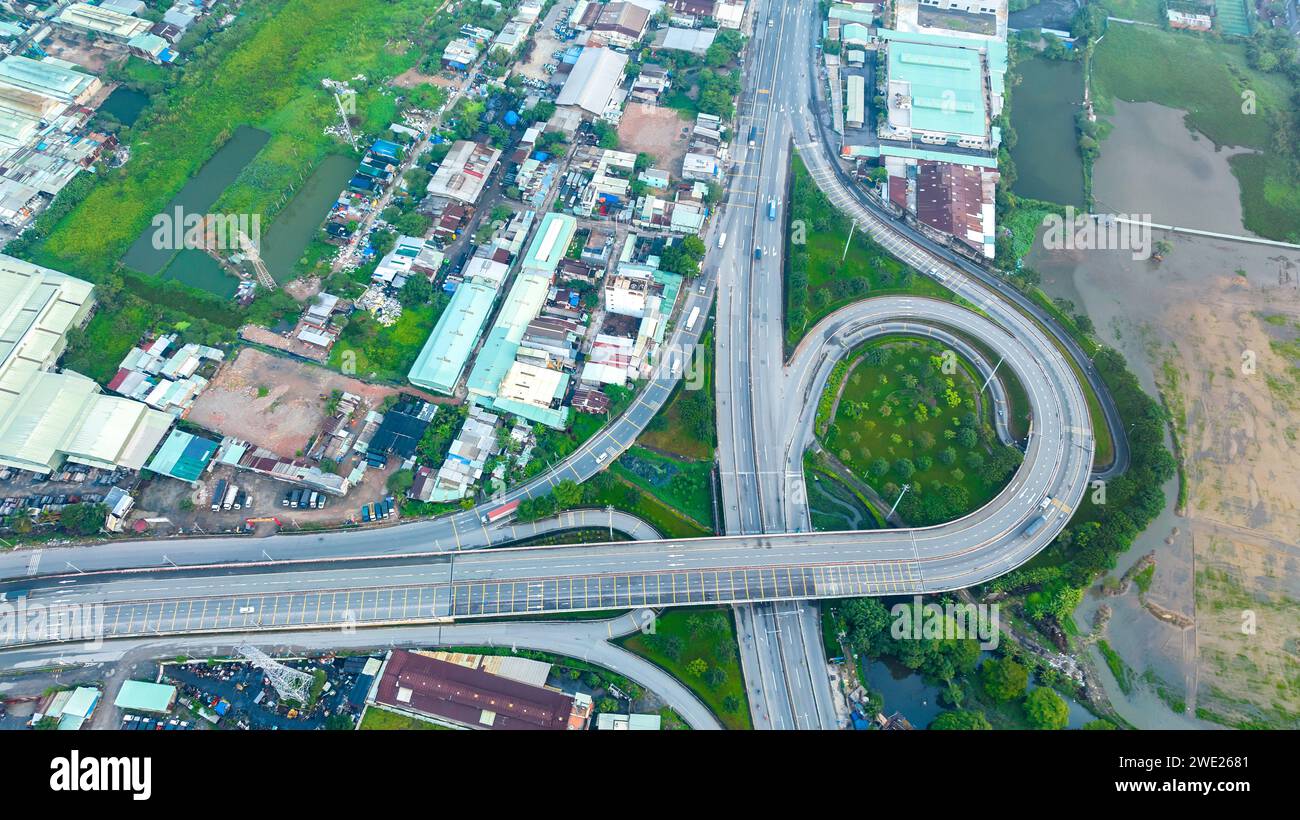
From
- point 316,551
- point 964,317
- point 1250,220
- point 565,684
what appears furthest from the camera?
point 1250,220

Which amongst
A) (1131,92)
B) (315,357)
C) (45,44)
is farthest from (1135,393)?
(45,44)

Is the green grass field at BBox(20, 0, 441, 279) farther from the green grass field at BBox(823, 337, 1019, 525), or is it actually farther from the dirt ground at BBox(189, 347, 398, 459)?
the green grass field at BBox(823, 337, 1019, 525)

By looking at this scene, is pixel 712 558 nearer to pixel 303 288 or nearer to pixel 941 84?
pixel 303 288

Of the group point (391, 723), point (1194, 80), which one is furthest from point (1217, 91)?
point (391, 723)

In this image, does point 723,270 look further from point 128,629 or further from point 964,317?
point 128,629

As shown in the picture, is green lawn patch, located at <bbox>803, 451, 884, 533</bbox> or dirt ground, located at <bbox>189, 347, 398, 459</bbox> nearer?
green lawn patch, located at <bbox>803, 451, 884, 533</bbox>

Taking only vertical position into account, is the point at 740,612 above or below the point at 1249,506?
below

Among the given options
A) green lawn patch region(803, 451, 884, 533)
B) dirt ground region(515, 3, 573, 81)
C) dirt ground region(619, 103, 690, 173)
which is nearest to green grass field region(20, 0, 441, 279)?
dirt ground region(515, 3, 573, 81)
